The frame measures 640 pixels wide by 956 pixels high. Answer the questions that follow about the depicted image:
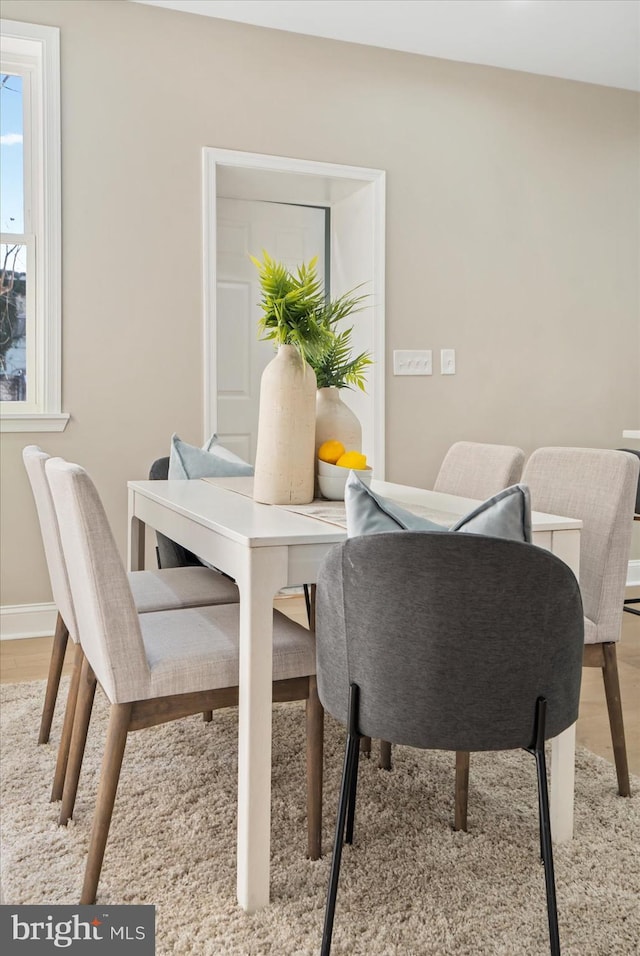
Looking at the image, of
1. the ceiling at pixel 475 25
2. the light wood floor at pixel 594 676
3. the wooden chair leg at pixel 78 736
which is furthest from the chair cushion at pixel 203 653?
the ceiling at pixel 475 25

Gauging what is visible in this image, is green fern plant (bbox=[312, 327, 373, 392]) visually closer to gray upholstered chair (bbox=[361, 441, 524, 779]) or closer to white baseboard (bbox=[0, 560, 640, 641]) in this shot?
gray upholstered chair (bbox=[361, 441, 524, 779])

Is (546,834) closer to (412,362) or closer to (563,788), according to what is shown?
(563,788)

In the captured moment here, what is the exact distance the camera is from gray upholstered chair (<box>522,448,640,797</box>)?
2004 millimetres

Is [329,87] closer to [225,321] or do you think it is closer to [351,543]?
[225,321]

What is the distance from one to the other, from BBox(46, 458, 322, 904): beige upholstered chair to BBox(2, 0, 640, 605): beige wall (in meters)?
2.01

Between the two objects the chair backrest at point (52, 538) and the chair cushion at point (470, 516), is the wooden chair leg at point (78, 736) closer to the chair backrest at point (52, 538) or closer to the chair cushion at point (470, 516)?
the chair backrest at point (52, 538)

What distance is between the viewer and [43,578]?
11.8ft

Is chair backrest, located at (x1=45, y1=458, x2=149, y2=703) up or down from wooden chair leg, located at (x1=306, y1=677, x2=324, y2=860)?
up

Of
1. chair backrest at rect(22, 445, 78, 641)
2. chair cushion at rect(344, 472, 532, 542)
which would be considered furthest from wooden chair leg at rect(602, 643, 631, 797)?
chair backrest at rect(22, 445, 78, 641)

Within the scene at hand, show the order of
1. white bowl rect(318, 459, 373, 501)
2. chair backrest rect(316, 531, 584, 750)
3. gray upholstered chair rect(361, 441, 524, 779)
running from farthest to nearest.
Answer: gray upholstered chair rect(361, 441, 524, 779) < white bowl rect(318, 459, 373, 501) < chair backrest rect(316, 531, 584, 750)

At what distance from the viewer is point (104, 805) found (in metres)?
1.57

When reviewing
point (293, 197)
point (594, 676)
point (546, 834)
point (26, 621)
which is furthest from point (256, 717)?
point (293, 197)

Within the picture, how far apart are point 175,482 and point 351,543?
1375mm

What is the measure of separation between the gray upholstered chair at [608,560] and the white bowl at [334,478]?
56 centimetres
